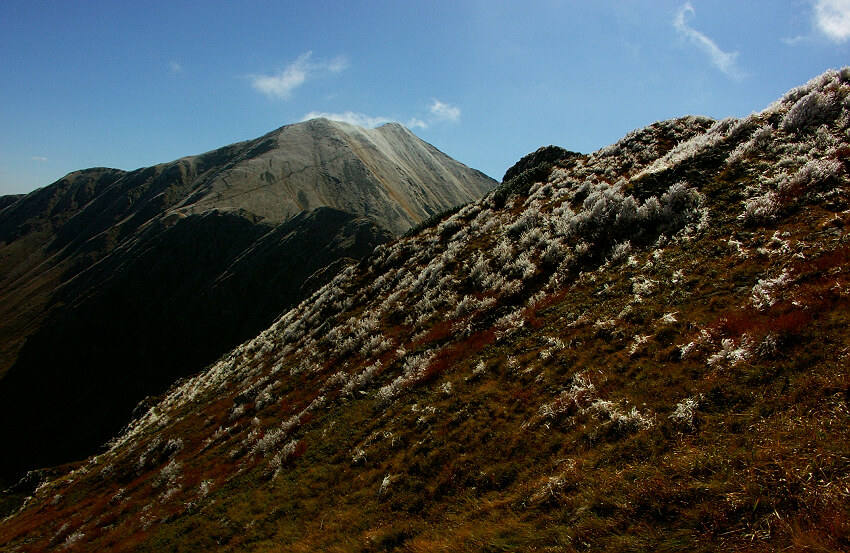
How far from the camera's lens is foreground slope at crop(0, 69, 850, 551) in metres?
6.24

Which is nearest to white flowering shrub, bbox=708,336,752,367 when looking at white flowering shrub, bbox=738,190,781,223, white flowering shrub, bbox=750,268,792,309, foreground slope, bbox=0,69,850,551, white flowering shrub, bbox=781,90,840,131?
foreground slope, bbox=0,69,850,551

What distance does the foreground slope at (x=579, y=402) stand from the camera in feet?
20.5

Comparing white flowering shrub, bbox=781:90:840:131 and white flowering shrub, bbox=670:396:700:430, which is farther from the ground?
white flowering shrub, bbox=781:90:840:131

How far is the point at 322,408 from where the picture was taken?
20875mm

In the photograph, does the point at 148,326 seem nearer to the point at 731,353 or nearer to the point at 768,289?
the point at 731,353

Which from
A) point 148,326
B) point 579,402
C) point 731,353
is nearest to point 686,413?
point 731,353

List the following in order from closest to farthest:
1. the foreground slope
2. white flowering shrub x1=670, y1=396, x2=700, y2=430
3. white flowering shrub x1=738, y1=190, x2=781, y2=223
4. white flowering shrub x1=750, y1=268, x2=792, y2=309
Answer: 1. the foreground slope
2. white flowering shrub x1=670, y1=396, x2=700, y2=430
3. white flowering shrub x1=750, y1=268, x2=792, y2=309
4. white flowering shrub x1=738, y1=190, x2=781, y2=223

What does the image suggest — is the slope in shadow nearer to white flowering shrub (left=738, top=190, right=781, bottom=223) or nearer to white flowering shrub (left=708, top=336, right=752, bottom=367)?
white flowering shrub (left=738, top=190, right=781, bottom=223)

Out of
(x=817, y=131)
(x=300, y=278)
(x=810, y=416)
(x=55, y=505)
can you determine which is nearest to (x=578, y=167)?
(x=817, y=131)

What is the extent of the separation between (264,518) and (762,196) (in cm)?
2534

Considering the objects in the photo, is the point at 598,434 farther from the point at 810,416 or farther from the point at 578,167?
the point at 578,167

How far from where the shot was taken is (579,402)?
417 inches

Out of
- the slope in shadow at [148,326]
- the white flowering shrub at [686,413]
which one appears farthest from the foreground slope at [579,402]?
the slope in shadow at [148,326]

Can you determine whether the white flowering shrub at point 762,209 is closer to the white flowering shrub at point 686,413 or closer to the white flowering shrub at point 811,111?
the white flowering shrub at point 811,111
